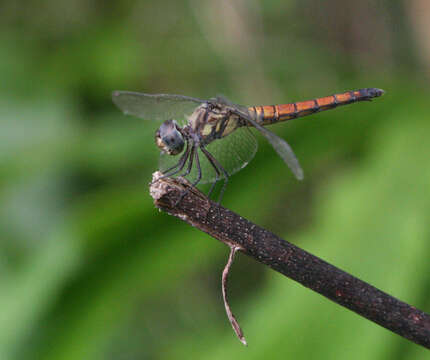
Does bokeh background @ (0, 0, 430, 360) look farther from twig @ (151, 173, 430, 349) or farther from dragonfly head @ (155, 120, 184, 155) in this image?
twig @ (151, 173, 430, 349)

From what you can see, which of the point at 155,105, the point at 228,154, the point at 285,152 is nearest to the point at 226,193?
the point at 228,154

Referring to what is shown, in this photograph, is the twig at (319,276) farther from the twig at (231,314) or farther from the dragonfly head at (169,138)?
the dragonfly head at (169,138)

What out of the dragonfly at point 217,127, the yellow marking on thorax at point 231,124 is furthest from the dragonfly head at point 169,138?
the yellow marking on thorax at point 231,124

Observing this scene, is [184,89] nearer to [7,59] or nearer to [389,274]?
[7,59]

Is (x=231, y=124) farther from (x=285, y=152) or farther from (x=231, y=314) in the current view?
(x=231, y=314)

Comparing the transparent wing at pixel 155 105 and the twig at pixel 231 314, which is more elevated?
the transparent wing at pixel 155 105

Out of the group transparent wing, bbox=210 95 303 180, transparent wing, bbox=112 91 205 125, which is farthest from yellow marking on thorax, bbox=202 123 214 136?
transparent wing, bbox=210 95 303 180
